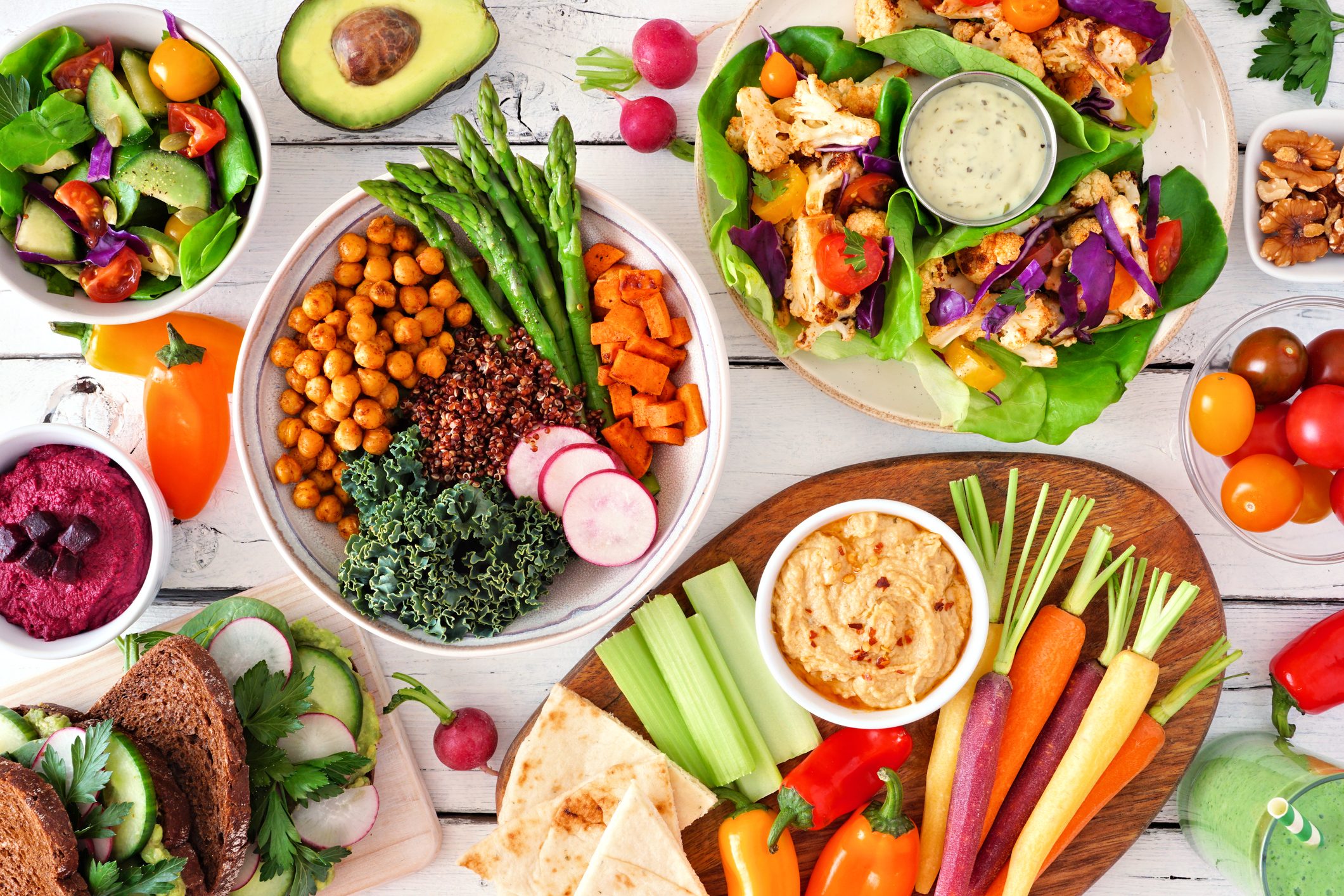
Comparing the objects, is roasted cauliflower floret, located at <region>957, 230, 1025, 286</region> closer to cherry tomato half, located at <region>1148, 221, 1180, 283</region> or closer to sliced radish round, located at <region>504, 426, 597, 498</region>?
cherry tomato half, located at <region>1148, 221, 1180, 283</region>

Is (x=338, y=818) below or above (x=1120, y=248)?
below

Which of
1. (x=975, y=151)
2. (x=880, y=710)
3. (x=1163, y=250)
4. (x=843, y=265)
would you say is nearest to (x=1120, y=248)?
(x=1163, y=250)

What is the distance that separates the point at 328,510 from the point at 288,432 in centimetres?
24

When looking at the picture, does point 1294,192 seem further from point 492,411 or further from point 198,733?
point 198,733

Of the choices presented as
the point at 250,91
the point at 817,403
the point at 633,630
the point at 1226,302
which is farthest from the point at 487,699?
the point at 1226,302

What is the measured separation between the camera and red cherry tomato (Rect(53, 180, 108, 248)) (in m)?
2.41

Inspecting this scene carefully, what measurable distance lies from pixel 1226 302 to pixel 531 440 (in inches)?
84.6

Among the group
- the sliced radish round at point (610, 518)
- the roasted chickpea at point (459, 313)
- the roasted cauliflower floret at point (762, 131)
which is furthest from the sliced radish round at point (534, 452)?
the roasted cauliflower floret at point (762, 131)

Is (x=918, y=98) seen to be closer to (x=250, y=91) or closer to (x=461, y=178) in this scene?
(x=461, y=178)

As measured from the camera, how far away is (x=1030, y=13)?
7.70 feet

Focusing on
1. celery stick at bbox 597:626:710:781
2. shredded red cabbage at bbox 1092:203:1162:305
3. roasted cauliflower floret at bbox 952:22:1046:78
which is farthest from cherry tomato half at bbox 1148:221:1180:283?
celery stick at bbox 597:626:710:781

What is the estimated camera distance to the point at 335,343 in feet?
8.05

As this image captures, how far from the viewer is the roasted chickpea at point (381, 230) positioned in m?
2.45

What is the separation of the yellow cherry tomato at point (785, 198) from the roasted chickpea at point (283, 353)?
1315 millimetres
